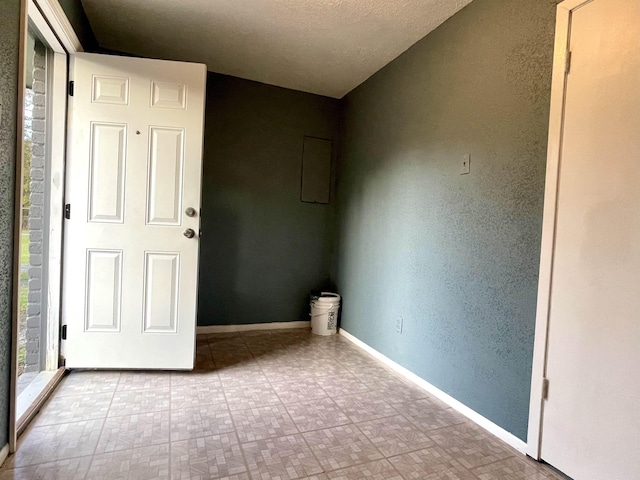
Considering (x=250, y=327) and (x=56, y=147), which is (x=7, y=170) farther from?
(x=250, y=327)

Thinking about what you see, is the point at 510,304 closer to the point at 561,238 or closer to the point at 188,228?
the point at 561,238

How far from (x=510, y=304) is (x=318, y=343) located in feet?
5.81

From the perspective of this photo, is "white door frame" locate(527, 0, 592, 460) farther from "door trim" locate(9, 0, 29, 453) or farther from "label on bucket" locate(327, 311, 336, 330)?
"door trim" locate(9, 0, 29, 453)

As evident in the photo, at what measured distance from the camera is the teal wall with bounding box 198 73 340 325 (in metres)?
3.29

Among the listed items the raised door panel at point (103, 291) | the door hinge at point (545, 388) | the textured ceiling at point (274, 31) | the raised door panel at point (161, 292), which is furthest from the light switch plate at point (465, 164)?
the raised door panel at point (103, 291)

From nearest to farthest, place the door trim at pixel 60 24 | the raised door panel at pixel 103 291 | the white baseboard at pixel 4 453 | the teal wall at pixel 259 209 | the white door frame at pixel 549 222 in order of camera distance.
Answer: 1. the white baseboard at pixel 4 453
2. the white door frame at pixel 549 222
3. the door trim at pixel 60 24
4. the raised door panel at pixel 103 291
5. the teal wall at pixel 259 209

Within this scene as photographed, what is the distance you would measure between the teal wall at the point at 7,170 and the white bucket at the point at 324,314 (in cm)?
227

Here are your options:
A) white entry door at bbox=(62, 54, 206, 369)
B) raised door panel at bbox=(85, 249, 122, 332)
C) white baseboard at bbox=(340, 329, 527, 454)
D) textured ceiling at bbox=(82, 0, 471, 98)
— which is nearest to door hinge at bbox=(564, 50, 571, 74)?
textured ceiling at bbox=(82, 0, 471, 98)

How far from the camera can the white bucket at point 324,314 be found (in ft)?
11.1

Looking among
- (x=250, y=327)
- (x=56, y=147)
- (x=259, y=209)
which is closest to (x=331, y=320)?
(x=250, y=327)

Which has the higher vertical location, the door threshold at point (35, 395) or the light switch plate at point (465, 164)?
the light switch plate at point (465, 164)

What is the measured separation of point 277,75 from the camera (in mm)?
3189

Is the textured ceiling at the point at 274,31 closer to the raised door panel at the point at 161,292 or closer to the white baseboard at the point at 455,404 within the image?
the raised door panel at the point at 161,292

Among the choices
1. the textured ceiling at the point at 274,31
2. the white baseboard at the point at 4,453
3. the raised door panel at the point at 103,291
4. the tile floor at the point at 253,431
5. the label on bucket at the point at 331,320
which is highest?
the textured ceiling at the point at 274,31
